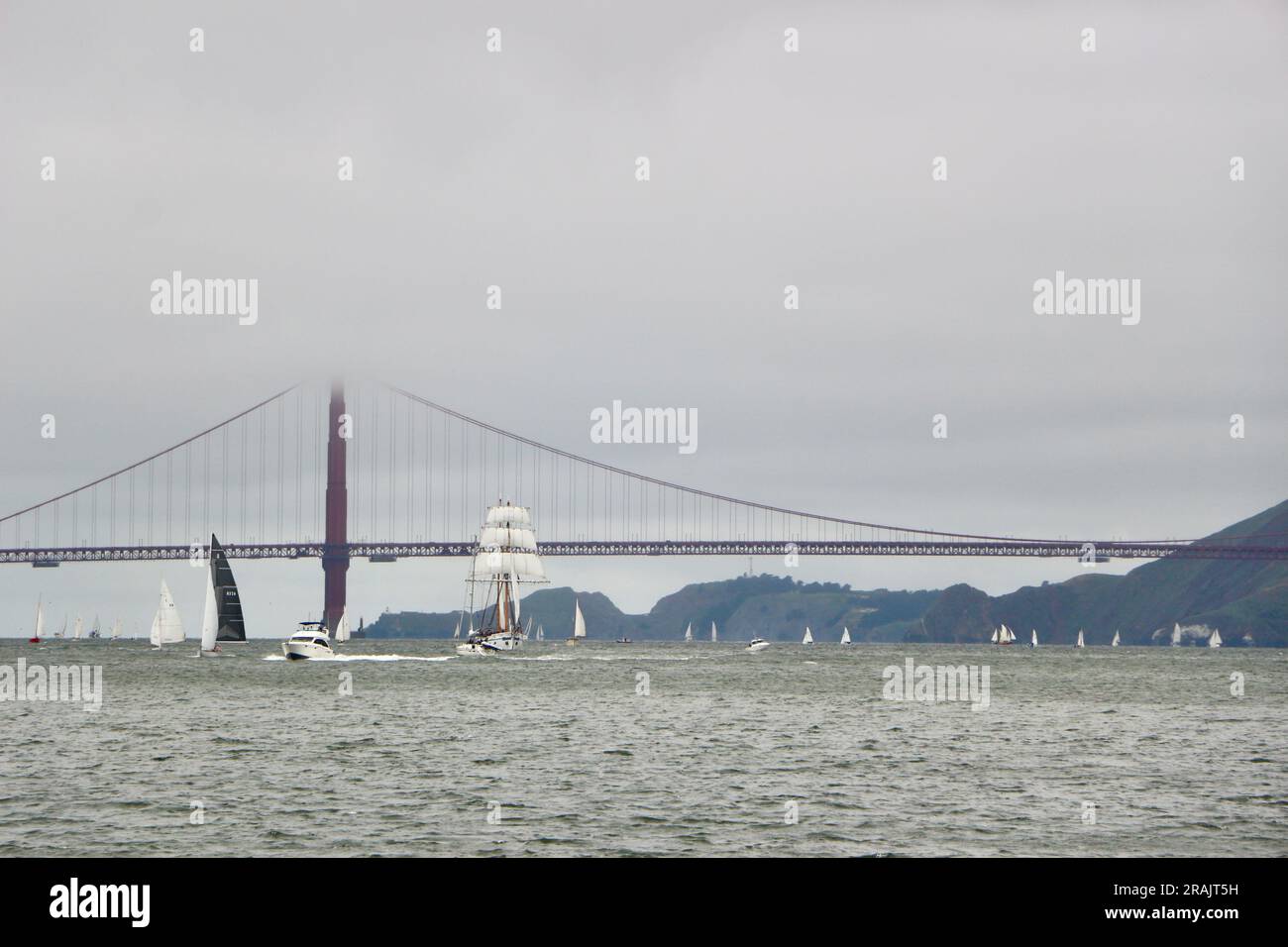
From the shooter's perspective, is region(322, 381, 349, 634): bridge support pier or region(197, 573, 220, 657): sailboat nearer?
region(197, 573, 220, 657): sailboat

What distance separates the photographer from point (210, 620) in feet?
298

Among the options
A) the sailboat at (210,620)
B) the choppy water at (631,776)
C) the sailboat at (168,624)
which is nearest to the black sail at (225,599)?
the sailboat at (210,620)

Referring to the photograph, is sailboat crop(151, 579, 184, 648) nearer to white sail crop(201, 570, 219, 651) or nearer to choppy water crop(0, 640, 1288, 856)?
white sail crop(201, 570, 219, 651)

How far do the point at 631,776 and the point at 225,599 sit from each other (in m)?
67.2

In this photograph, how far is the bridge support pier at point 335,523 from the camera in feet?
422

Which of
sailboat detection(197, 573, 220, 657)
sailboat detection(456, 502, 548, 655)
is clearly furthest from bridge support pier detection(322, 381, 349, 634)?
sailboat detection(197, 573, 220, 657)

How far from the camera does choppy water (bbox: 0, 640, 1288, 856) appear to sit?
20.8m

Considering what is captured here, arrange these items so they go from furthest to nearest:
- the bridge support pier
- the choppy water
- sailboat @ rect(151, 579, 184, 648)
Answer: the bridge support pier
sailboat @ rect(151, 579, 184, 648)
the choppy water

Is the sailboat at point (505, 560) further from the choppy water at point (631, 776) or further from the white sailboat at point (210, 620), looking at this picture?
the choppy water at point (631, 776)

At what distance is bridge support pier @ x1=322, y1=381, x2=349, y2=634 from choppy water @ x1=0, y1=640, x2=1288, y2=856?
72866mm
